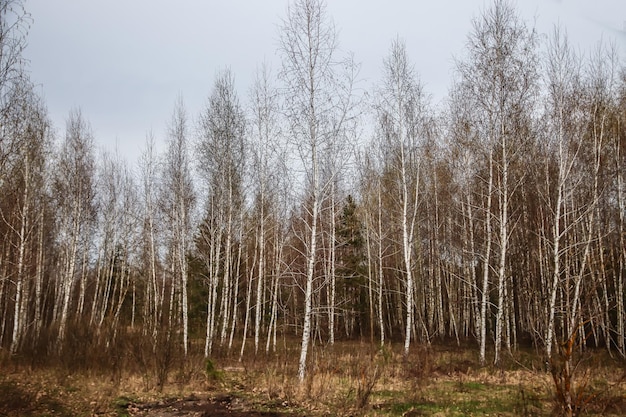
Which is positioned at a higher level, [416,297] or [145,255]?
[145,255]

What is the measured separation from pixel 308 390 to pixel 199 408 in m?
2.17

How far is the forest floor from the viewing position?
297 inches

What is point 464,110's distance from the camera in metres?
16.2

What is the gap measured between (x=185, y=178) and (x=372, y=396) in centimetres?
1128

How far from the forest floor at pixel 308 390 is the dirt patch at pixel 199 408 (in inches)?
0.8

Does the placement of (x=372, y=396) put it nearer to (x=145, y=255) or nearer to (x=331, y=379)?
(x=331, y=379)

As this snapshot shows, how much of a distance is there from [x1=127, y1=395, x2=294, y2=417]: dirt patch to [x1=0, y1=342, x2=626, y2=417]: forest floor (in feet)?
0.06

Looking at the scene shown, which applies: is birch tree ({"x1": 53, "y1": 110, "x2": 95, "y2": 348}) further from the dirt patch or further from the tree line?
the dirt patch

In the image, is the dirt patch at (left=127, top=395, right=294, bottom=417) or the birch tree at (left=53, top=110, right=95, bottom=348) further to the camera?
the birch tree at (left=53, top=110, right=95, bottom=348)

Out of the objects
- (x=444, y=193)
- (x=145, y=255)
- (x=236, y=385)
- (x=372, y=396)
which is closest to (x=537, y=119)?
(x=444, y=193)

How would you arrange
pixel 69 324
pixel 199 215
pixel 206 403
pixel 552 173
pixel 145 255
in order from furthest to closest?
1. pixel 145 255
2. pixel 199 215
3. pixel 552 173
4. pixel 69 324
5. pixel 206 403

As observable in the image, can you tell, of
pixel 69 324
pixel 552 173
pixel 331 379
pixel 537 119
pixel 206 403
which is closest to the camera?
pixel 206 403

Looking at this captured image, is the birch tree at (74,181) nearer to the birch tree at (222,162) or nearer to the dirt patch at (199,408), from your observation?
the birch tree at (222,162)

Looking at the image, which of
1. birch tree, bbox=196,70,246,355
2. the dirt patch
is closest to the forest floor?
the dirt patch
